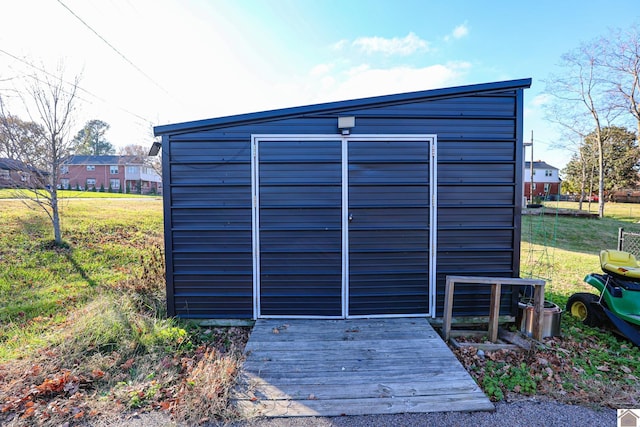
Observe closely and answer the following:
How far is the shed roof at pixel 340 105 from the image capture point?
342 centimetres

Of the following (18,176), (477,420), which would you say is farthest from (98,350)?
(18,176)

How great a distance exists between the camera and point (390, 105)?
3.52 m

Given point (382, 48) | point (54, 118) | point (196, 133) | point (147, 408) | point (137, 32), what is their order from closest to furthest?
point (147, 408) < point (196, 133) < point (54, 118) < point (137, 32) < point (382, 48)

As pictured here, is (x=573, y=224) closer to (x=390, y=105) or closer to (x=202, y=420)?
(x=390, y=105)

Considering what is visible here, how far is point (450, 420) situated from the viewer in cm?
207

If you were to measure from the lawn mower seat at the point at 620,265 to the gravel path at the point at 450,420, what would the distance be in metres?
1.90

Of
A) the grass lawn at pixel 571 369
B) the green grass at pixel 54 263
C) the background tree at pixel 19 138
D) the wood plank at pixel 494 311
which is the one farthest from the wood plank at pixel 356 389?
the background tree at pixel 19 138

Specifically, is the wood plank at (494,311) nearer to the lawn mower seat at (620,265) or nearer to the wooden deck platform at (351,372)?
the wooden deck platform at (351,372)

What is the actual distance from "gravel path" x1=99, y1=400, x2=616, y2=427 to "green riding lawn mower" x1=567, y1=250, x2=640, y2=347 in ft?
5.49

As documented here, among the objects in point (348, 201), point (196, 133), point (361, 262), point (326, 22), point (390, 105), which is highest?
point (326, 22)

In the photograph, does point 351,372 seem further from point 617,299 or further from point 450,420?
point 617,299

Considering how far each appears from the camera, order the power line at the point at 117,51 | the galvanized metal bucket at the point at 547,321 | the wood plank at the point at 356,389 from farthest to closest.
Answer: the power line at the point at 117,51, the galvanized metal bucket at the point at 547,321, the wood plank at the point at 356,389

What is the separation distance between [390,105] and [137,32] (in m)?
6.84

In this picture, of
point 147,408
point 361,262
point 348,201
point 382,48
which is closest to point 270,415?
point 147,408
